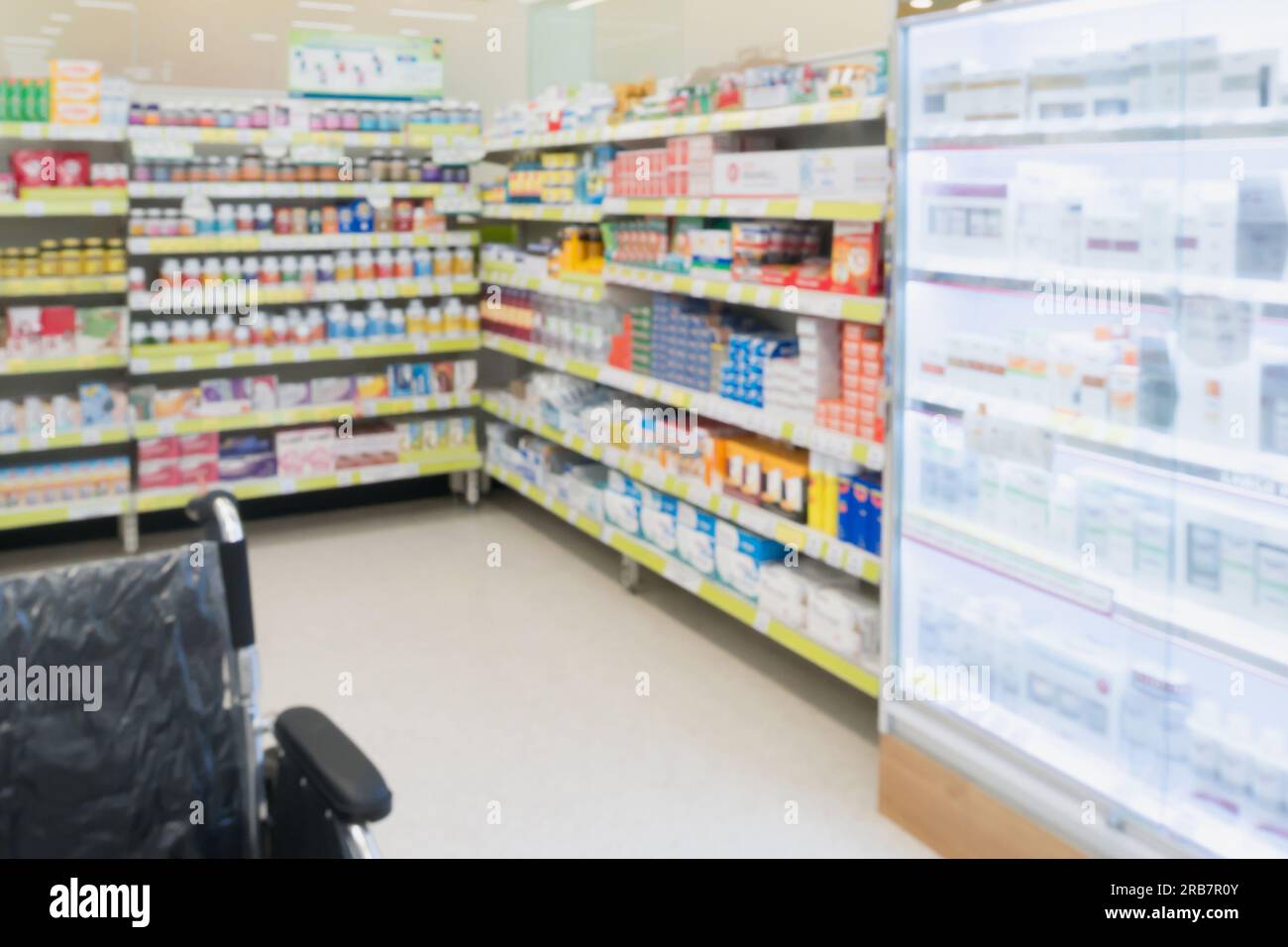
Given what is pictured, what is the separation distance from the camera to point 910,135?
10.4ft

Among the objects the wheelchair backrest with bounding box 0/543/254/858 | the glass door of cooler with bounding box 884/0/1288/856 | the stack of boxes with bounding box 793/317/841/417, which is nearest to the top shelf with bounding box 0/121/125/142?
the stack of boxes with bounding box 793/317/841/417

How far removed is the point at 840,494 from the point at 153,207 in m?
4.22

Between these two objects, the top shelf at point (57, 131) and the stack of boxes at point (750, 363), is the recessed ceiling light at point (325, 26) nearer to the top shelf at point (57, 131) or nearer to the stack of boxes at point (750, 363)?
the top shelf at point (57, 131)

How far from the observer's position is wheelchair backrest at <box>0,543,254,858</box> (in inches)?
79.1

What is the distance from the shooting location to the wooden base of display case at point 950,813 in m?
2.91

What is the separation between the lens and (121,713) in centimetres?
208

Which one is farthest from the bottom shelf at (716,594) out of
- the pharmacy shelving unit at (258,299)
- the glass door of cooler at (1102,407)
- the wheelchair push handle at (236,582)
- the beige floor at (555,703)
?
the wheelchair push handle at (236,582)

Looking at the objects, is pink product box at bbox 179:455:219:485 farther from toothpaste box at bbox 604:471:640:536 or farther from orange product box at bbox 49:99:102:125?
toothpaste box at bbox 604:471:640:536

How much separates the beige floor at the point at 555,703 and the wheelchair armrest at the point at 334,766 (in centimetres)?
122

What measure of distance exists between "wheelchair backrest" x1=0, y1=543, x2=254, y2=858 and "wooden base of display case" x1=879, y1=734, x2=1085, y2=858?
1.79 m

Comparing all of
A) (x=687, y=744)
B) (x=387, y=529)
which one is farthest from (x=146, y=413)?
→ (x=687, y=744)

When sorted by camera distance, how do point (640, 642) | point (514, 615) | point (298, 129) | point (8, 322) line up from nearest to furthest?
point (640, 642) < point (514, 615) < point (8, 322) < point (298, 129)

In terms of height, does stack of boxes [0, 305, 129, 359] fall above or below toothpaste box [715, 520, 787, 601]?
above

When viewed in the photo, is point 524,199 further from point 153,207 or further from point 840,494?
point 840,494
